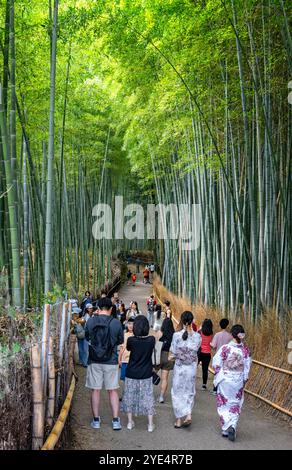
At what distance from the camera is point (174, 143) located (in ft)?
35.0

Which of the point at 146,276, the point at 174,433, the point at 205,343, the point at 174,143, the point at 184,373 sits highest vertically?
the point at 174,143

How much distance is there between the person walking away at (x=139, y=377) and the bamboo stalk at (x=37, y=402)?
1.09 meters

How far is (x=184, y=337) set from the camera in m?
3.97

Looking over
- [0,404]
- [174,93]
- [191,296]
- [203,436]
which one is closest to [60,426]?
[0,404]

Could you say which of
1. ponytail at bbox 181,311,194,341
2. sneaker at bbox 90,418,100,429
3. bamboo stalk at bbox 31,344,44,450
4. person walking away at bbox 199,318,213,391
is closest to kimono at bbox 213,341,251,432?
ponytail at bbox 181,311,194,341

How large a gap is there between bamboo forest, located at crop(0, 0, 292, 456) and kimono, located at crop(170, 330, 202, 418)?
0.15 m

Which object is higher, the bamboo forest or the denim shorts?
the bamboo forest

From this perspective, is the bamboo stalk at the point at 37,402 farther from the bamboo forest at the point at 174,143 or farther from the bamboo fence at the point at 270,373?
the bamboo fence at the point at 270,373

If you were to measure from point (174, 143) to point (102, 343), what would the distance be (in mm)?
7542

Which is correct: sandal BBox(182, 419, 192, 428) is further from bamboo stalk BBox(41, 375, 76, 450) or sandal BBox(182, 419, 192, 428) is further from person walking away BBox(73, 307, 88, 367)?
person walking away BBox(73, 307, 88, 367)

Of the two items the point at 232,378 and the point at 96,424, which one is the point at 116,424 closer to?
the point at 96,424

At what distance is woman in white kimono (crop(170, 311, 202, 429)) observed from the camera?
13.1 feet

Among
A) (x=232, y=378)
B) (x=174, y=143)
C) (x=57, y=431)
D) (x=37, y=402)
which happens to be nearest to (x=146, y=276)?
(x=174, y=143)

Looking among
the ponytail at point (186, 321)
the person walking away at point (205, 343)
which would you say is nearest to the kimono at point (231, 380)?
the ponytail at point (186, 321)
